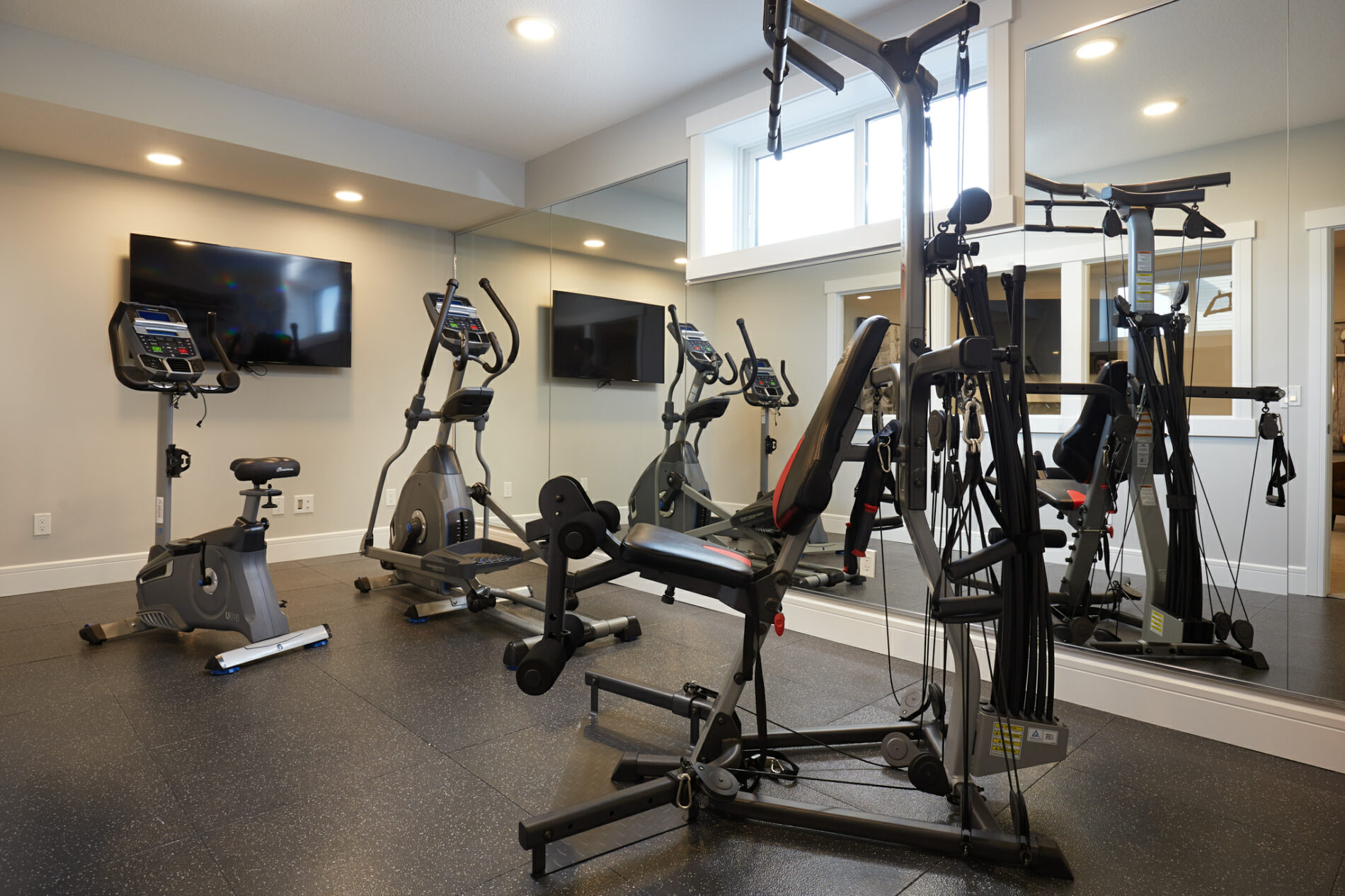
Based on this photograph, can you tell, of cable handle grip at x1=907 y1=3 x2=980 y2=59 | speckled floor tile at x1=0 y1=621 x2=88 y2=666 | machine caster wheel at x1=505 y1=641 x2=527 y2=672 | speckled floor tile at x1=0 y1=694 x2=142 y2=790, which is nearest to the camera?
cable handle grip at x1=907 y1=3 x2=980 y2=59

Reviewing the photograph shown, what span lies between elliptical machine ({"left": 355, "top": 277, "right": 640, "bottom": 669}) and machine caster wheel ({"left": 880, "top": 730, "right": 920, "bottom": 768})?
177 centimetres

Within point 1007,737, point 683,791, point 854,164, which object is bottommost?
point 683,791

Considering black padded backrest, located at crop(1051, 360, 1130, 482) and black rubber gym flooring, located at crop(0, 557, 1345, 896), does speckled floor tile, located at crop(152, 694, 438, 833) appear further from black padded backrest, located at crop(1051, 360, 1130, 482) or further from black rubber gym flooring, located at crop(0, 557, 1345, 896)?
black padded backrest, located at crop(1051, 360, 1130, 482)

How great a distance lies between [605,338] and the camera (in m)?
4.58

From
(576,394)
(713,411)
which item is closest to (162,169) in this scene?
(576,394)

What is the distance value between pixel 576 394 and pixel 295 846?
3366mm

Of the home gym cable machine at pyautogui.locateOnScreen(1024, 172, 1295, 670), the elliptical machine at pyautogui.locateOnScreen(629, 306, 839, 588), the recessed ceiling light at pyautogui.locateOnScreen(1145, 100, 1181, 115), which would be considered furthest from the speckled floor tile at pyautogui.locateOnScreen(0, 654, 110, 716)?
the recessed ceiling light at pyautogui.locateOnScreen(1145, 100, 1181, 115)

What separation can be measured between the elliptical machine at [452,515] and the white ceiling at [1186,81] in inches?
101

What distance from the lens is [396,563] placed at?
3.89m

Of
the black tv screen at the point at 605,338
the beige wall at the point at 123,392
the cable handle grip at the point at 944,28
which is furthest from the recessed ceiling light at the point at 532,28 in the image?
the beige wall at the point at 123,392

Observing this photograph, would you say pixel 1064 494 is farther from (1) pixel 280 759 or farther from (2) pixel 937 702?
(1) pixel 280 759

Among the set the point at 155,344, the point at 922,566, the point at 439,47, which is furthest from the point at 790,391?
the point at 155,344

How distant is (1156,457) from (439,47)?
3.53 metres

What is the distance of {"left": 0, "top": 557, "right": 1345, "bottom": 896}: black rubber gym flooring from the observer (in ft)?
5.17
